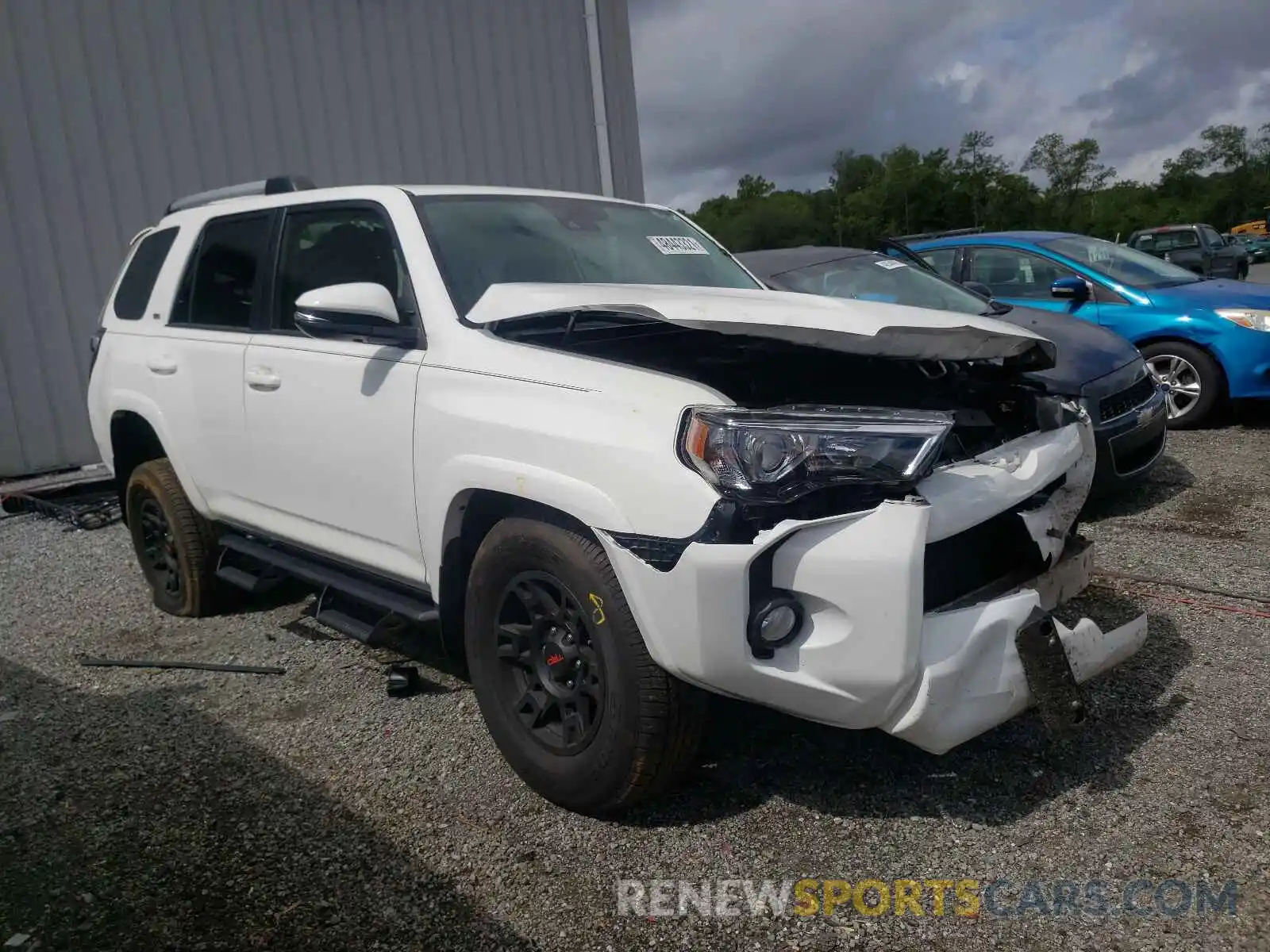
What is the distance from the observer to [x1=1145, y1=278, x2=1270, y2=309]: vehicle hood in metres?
6.83

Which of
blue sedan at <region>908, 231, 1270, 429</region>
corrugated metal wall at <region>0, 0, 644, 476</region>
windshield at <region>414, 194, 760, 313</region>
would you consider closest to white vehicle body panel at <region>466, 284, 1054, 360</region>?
windshield at <region>414, 194, 760, 313</region>

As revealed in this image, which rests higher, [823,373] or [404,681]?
[823,373]

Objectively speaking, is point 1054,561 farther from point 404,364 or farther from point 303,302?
point 303,302

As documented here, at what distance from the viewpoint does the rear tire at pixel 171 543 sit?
14.9ft

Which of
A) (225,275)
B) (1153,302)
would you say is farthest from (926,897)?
(1153,302)

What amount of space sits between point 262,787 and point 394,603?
2.27 feet

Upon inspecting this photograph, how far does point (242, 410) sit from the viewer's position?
12.6 feet

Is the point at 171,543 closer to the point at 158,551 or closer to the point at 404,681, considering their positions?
the point at 158,551

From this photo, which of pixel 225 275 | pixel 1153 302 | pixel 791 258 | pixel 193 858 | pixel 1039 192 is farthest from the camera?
pixel 1039 192

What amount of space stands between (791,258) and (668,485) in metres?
4.65

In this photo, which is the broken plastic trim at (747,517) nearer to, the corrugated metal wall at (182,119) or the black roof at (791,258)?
the black roof at (791,258)

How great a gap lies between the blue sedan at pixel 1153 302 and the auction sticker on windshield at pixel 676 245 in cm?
339

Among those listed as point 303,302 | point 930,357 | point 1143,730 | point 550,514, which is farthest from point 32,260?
point 1143,730

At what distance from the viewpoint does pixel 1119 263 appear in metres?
7.48
